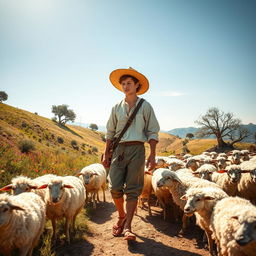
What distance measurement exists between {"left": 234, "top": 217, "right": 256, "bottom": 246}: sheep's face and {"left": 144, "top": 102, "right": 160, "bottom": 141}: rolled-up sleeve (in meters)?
1.96

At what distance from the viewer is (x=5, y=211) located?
8.74 ft

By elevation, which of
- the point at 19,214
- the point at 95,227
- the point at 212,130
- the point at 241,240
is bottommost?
the point at 95,227

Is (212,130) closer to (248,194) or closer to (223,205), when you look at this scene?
(248,194)

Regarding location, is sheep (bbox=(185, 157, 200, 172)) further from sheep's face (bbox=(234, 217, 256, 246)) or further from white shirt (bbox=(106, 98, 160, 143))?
sheep's face (bbox=(234, 217, 256, 246))

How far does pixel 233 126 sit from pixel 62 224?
143 feet

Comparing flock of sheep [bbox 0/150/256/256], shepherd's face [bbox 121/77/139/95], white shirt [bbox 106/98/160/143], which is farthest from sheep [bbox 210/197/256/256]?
shepherd's face [bbox 121/77/139/95]

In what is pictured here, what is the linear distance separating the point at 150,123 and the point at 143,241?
2497mm

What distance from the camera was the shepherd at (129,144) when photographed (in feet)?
11.2

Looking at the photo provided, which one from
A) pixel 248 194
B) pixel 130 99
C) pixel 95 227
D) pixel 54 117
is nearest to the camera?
pixel 130 99

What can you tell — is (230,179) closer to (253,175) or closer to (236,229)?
(253,175)

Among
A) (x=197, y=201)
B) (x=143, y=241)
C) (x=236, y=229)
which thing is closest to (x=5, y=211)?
(x=143, y=241)

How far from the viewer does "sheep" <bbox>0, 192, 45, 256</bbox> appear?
2688 mm

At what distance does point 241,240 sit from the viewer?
87.9 inches

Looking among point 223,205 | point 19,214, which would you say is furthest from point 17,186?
point 223,205
